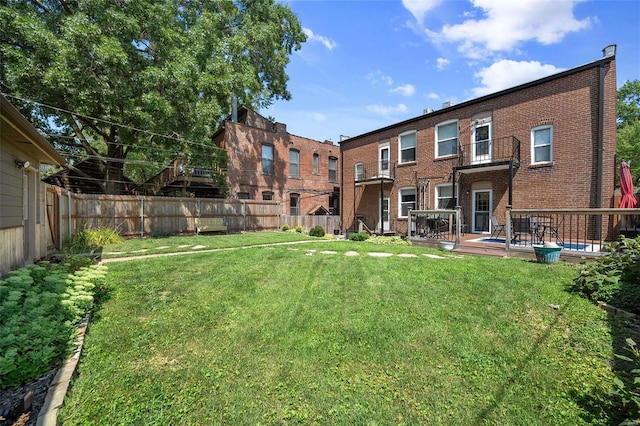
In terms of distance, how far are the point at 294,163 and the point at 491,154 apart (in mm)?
13578

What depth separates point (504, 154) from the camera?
1130 centimetres

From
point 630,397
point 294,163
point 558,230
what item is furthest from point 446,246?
point 294,163

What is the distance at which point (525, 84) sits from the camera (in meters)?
10.6

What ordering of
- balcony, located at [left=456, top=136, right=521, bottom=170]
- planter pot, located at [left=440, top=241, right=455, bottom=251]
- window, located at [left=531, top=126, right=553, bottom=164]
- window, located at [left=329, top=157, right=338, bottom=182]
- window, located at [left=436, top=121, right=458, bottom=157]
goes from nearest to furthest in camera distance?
planter pot, located at [left=440, top=241, right=455, bottom=251] → window, located at [left=531, top=126, right=553, bottom=164] → balcony, located at [left=456, top=136, right=521, bottom=170] → window, located at [left=436, top=121, right=458, bottom=157] → window, located at [left=329, top=157, right=338, bottom=182]

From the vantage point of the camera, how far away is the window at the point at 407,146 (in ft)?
48.0

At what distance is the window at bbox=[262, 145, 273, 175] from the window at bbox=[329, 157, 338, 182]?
5852 millimetres

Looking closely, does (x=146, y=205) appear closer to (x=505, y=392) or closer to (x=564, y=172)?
(x=505, y=392)

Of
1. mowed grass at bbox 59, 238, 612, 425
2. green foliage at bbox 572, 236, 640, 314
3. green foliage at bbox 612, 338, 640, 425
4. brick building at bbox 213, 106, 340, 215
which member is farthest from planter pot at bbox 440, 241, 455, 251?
brick building at bbox 213, 106, 340, 215

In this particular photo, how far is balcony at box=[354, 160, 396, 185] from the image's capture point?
1527 centimetres

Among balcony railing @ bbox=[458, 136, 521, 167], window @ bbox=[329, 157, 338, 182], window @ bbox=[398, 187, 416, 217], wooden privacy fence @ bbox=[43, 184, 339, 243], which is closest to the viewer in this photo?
wooden privacy fence @ bbox=[43, 184, 339, 243]

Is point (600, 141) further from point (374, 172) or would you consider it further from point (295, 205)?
point (295, 205)

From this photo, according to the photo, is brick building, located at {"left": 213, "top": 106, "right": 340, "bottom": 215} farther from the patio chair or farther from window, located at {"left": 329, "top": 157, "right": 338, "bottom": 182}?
the patio chair

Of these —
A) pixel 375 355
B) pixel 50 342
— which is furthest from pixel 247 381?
pixel 50 342

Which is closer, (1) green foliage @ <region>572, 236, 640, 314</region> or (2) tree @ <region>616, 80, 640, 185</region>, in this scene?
(1) green foliage @ <region>572, 236, 640, 314</region>
